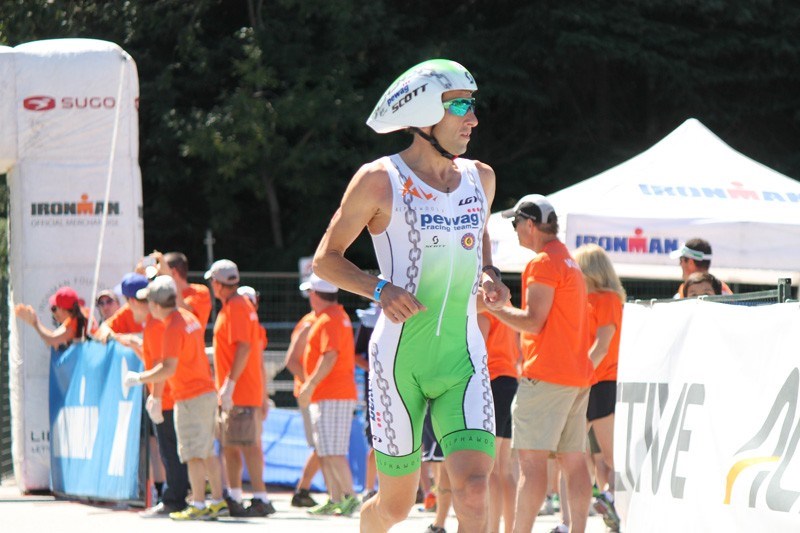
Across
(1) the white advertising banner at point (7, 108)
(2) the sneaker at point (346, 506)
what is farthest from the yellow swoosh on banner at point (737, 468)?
(1) the white advertising banner at point (7, 108)

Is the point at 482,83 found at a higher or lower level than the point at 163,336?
higher

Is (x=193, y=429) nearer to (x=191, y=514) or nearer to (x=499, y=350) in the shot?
(x=191, y=514)

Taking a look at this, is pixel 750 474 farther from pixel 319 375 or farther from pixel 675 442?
pixel 319 375

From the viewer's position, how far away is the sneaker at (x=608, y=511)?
974 cm

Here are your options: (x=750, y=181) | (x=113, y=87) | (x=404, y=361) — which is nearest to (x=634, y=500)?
(x=404, y=361)

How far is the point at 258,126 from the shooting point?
25656 millimetres

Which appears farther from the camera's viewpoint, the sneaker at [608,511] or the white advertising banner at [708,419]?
the sneaker at [608,511]

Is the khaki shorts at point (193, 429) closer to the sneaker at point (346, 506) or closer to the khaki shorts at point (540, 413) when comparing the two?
the sneaker at point (346, 506)

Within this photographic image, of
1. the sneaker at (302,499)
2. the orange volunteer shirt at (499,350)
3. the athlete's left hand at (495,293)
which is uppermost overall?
the athlete's left hand at (495,293)

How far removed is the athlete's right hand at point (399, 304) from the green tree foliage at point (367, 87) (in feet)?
66.0

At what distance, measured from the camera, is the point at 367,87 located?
89.2 ft

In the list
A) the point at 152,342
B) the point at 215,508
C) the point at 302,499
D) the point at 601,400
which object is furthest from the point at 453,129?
the point at 302,499

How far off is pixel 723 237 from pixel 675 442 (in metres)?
4.18

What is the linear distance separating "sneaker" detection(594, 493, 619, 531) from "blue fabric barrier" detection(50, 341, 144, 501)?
3804mm
